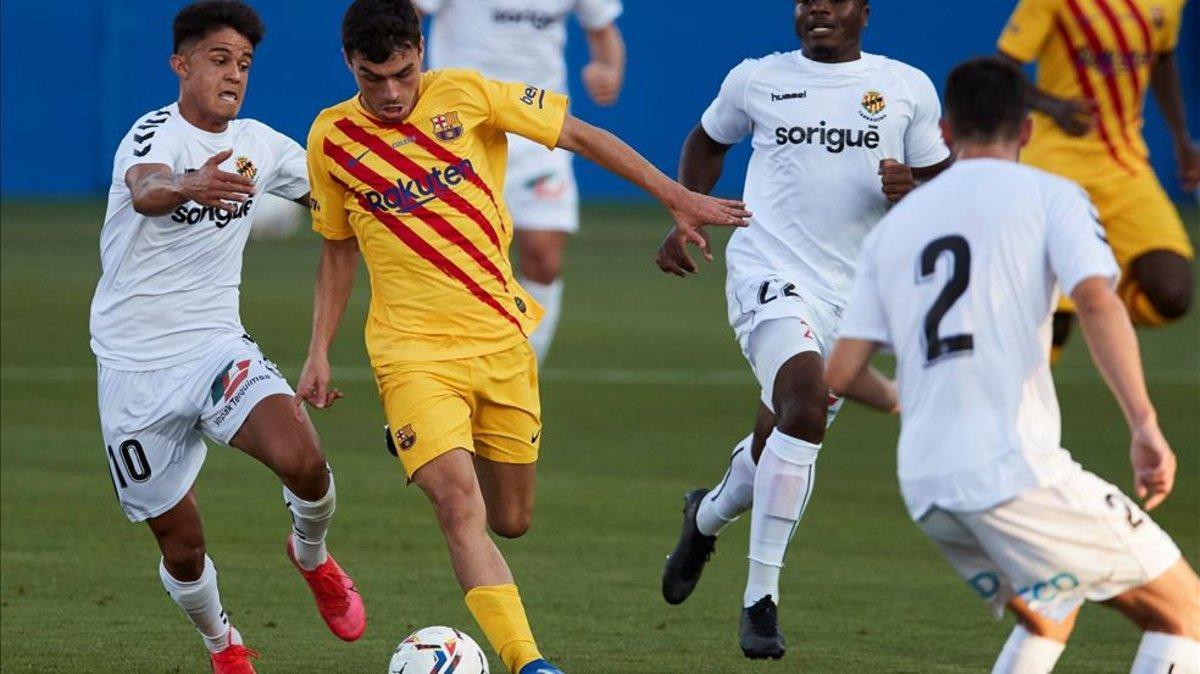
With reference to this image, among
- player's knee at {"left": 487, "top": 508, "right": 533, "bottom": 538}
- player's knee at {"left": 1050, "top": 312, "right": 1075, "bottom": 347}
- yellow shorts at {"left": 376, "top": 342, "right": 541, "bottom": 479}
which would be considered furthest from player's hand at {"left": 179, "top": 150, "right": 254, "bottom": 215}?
player's knee at {"left": 1050, "top": 312, "right": 1075, "bottom": 347}

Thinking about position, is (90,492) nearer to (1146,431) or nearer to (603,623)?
(603,623)

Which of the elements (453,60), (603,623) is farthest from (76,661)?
(453,60)

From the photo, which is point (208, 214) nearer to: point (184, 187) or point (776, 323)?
point (184, 187)

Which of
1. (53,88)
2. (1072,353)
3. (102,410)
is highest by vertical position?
(102,410)

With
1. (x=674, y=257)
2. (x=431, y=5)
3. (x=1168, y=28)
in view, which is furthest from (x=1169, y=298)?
(x=431, y=5)

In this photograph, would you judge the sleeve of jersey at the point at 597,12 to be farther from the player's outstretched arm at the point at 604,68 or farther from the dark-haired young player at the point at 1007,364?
the dark-haired young player at the point at 1007,364

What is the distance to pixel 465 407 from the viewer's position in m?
6.82

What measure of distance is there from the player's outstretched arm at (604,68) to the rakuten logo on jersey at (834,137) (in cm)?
431

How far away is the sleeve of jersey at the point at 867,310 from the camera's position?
5.14 metres

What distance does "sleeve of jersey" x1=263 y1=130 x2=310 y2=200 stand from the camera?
24.6 feet

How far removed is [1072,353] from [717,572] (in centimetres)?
802

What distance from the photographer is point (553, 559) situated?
367 inches

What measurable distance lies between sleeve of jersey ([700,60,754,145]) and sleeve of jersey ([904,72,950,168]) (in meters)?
0.63

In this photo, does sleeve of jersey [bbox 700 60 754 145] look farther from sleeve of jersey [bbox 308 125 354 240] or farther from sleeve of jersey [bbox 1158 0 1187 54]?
sleeve of jersey [bbox 1158 0 1187 54]
